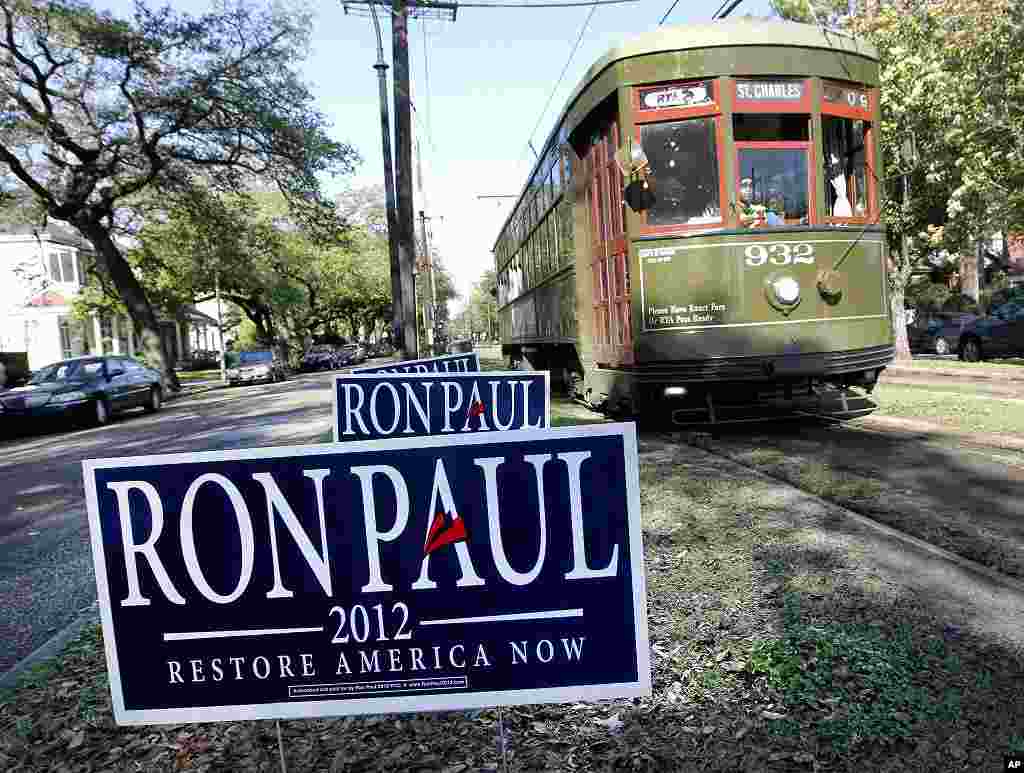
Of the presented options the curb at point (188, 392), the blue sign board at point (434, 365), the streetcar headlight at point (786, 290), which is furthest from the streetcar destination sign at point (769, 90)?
the curb at point (188, 392)

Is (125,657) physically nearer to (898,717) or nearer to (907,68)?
(898,717)

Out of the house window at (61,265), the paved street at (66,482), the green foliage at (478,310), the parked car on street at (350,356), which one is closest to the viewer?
the paved street at (66,482)

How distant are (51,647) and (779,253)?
6.60 meters

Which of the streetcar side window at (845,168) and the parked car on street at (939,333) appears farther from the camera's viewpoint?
the parked car on street at (939,333)

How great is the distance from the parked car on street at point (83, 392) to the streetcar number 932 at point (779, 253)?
14.0 metres

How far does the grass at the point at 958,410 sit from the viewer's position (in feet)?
25.8

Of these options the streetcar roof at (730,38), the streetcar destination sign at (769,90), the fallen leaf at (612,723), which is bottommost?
the fallen leaf at (612,723)

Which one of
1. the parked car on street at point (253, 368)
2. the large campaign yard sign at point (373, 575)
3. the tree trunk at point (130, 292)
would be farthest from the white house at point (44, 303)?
the large campaign yard sign at point (373, 575)

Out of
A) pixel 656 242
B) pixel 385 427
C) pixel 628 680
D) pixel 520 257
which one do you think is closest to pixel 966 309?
pixel 520 257

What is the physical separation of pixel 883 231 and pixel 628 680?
7303mm

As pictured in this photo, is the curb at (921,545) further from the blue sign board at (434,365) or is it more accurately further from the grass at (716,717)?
the blue sign board at (434,365)

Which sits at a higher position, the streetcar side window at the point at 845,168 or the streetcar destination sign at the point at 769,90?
the streetcar destination sign at the point at 769,90

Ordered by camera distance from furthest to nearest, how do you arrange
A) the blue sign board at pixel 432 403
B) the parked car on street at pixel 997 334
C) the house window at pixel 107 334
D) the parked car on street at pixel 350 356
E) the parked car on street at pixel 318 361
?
the parked car on street at pixel 350 356
the parked car on street at pixel 318 361
the house window at pixel 107 334
the parked car on street at pixel 997 334
the blue sign board at pixel 432 403

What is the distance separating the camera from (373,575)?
2064 millimetres
